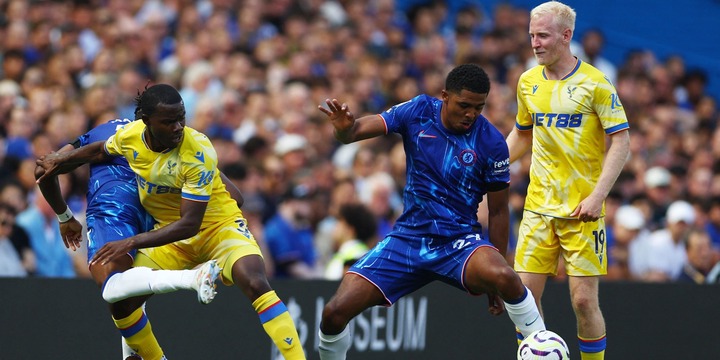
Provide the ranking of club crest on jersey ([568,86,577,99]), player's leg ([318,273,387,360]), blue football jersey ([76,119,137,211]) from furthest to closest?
blue football jersey ([76,119,137,211]) → club crest on jersey ([568,86,577,99]) → player's leg ([318,273,387,360])

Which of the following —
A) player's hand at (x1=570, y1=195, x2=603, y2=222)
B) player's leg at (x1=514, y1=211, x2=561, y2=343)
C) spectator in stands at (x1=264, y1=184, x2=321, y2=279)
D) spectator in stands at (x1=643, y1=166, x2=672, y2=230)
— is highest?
player's hand at (x1=570, y1=195, x2=603, y2=222)

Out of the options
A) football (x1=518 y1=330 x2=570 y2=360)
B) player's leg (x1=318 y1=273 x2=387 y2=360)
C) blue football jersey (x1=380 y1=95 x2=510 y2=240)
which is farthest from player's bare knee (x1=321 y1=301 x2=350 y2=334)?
football (x1=518 y1=330 x2=570 y2=360)

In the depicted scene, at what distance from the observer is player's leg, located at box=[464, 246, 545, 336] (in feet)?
24.9

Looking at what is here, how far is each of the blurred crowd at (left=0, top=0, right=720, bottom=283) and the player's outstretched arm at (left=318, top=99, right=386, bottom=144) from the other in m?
3.22

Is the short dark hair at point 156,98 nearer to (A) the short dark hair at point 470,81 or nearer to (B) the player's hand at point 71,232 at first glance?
(B) the player's hand at point 71,232

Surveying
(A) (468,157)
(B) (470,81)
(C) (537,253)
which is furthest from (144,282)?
(C) (537,253)

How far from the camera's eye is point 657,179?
1491cm

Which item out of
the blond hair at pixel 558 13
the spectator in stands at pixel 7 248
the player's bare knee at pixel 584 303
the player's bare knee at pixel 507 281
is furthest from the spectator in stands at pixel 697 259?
the spectator in stands at pixel 7 248

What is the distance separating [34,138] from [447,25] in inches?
328

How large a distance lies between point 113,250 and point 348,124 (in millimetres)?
1752

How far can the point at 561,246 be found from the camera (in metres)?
8.48

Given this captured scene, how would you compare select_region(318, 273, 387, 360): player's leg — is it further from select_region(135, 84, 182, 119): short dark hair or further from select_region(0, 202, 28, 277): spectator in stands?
select_region(0, 202, 28, 277): spectator in stands

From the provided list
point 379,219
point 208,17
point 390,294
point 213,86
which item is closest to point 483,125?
point 390,294

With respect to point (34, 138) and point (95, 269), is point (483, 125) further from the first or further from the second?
point (34, 138)
